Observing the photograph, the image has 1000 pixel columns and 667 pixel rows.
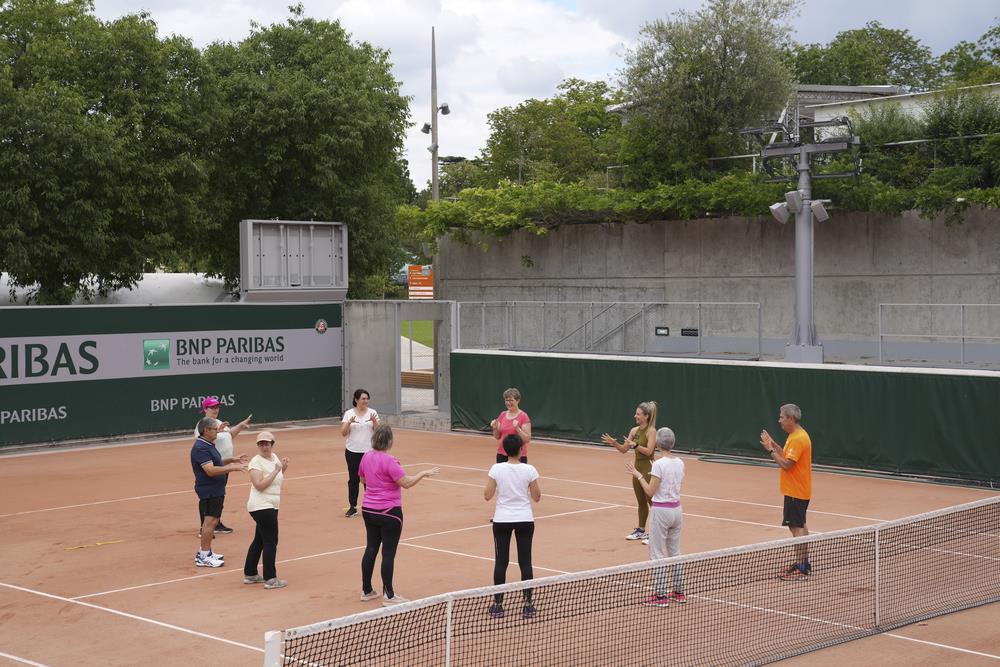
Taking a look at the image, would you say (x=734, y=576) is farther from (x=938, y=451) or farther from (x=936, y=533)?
(x=938, y=451)

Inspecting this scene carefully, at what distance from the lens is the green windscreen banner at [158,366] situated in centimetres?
2638

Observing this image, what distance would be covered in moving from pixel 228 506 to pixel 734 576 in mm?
9140

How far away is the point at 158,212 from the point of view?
36219mm

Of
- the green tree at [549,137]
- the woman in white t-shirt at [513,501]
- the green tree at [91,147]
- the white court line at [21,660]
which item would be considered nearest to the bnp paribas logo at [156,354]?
the green tree at [91,147]

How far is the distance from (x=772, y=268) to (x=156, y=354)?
17079 millimetres

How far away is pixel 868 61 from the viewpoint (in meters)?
75.2

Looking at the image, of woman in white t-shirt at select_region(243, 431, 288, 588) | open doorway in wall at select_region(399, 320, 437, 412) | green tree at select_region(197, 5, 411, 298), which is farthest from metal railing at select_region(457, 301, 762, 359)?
woman in white t-shirt at select_region(243, 431, 288, 588)

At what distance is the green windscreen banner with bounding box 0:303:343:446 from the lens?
26375 mm

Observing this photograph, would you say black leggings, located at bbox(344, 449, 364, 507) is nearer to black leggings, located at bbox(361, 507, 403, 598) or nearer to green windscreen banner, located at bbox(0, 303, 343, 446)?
black leggings, located at bbox(361, 507, 403, 598)

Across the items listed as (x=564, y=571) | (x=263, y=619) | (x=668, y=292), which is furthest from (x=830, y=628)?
(x=668, y=292)

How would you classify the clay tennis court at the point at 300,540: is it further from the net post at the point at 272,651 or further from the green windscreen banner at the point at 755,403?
the net post at the point at 272,651

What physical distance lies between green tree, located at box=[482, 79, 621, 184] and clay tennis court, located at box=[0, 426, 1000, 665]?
40096 millimetres

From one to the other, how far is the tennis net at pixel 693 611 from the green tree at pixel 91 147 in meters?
25.3

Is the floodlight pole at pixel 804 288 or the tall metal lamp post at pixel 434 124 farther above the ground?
the tall metal lamp post at pixel 434 124
